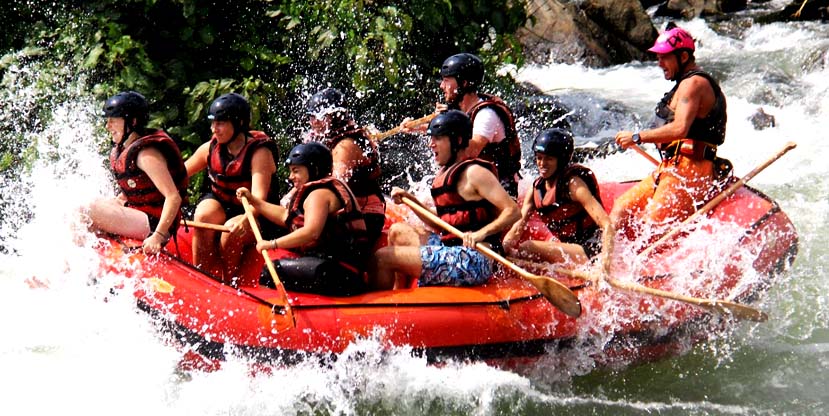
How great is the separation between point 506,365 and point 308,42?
422 cm

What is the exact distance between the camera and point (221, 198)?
5965 mm

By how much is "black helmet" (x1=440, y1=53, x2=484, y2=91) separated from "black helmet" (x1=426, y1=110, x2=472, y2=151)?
33.5 inches

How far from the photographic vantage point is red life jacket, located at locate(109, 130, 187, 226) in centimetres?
A: 564

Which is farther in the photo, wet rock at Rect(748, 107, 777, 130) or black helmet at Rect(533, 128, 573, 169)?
wet rock at Rect(748, 107, 777, 130)

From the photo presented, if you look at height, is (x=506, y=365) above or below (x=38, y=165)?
below

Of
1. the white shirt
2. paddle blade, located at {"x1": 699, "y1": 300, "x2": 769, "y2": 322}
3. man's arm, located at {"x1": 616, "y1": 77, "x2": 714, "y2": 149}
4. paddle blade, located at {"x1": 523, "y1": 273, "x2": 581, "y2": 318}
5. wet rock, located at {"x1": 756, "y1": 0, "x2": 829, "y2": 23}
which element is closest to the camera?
paddle blade, located at {"x1": 523, "y1": 273, "x2": 581, "y2": 318}

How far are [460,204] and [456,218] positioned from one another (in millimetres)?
89

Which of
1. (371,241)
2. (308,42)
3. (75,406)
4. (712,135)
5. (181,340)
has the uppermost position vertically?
(308,42)

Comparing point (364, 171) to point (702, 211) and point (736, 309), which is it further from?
point (736, 309)

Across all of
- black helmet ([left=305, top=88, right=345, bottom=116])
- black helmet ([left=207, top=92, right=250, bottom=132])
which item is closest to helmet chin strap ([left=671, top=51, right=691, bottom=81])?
black helmet ([left=305, top=88, right=345, bottom=116])

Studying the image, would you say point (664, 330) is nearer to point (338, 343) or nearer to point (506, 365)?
point (506, 365)

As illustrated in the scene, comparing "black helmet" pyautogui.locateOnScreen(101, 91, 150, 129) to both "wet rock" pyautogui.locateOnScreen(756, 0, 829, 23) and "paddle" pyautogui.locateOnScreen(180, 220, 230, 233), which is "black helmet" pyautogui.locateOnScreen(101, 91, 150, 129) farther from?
"wet rock" pyautogui.locateOnScreen(756, 0, 829, 23)

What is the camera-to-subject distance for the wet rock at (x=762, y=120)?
11.0 meters

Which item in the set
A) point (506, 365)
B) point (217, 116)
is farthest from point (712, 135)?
point (217, 116)
